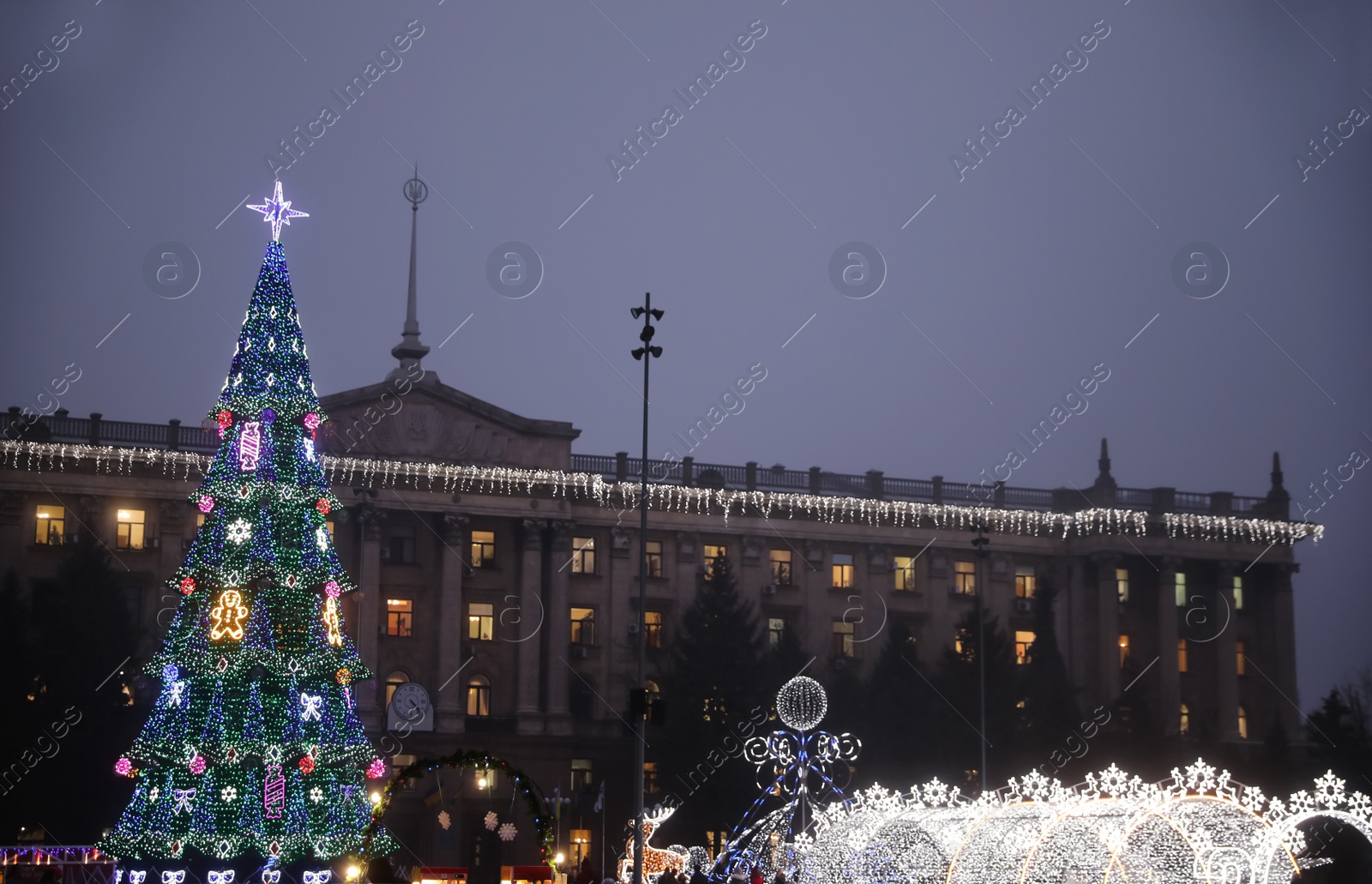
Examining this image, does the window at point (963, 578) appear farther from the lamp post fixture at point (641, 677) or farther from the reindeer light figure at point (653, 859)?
the lamp post fixture at point (641, 677)

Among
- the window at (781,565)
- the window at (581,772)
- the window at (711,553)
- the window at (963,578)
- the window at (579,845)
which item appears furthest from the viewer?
the window at (963,578)

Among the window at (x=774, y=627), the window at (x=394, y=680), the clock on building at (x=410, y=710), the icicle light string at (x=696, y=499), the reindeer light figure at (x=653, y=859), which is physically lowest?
the reindeer light figure at (x=653, y=859)

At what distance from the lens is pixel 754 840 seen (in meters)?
42.2

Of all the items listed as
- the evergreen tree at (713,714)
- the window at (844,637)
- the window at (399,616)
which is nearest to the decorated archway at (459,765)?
the evergreen tree at (713,714)

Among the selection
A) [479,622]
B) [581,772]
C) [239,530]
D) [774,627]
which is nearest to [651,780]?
[581,772]

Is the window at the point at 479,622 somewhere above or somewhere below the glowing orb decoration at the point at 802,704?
above

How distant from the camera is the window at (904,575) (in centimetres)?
7150

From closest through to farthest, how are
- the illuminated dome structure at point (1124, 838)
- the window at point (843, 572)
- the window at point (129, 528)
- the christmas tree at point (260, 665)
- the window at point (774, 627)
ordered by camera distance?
1. the illuminated dome structure at point (1124, 838)
2. the christmas tree at point (260, 665)
3. the window at point (129, 528)
4. the window at point (774, 627)
5. the window at point (843, 572)

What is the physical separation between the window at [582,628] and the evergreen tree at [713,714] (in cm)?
694

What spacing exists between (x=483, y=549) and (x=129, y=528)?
12.9 metres

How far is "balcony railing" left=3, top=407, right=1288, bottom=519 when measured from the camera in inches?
2432

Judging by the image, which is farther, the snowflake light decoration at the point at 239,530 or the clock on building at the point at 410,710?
the clock on building at the point at 410,710

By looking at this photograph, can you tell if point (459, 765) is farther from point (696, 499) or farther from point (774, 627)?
point (774, 627)

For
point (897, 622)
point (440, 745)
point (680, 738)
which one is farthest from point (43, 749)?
point (897, 622)
